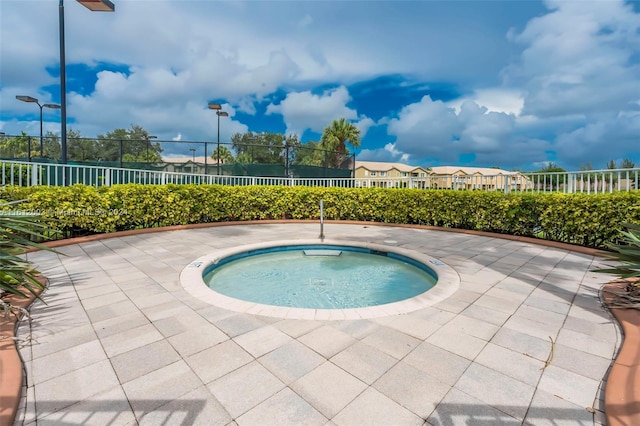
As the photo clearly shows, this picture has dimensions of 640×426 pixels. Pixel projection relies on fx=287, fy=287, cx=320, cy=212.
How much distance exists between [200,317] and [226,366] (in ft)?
2.82

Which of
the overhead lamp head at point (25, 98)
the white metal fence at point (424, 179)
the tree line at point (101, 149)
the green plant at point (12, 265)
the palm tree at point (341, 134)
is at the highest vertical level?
the palm tree at point (341, 134)

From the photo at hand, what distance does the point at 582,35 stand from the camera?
27.2 feet

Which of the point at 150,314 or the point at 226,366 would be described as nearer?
the point at 226,366

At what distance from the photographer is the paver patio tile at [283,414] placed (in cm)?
145

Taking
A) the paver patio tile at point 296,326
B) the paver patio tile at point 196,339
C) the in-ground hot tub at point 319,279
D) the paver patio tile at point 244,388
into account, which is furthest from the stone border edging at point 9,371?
the paver patio tile at point 296,326

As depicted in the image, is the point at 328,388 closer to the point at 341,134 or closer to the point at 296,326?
the point at 296,326

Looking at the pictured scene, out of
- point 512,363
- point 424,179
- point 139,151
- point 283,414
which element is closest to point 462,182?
point 424,179

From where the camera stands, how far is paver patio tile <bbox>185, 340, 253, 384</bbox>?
1.85 meters

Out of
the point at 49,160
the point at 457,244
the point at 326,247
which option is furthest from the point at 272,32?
the point at 49,160

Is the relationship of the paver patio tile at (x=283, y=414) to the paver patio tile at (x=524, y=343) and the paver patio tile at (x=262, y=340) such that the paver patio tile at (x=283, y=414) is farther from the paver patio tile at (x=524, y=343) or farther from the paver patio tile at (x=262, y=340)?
the paver patio tile at (x=524, y=343)

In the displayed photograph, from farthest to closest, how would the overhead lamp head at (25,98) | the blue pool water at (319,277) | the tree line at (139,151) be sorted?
the overhead lamp head at (25,98) < the tree line at (139,151) < the blue pool water at (319,277)

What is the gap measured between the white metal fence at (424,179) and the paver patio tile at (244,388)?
22.6 ft

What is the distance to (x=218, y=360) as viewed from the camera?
6.54ft

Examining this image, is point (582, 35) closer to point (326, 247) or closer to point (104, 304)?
point (326, 247)
